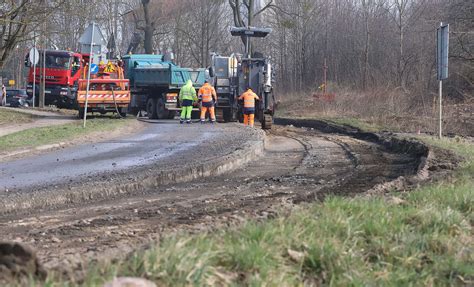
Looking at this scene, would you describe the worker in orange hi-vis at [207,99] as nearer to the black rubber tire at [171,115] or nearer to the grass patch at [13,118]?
the black rubber tire at [171,115]

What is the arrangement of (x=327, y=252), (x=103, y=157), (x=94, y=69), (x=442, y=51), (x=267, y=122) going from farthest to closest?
(x=94, y=69) < (x=267, y=122) < (x=442, y=51) < (x=103, y=157) < (x=327, y=252)

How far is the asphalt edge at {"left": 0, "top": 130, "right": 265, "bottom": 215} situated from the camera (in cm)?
920

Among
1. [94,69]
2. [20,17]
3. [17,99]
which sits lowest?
[17,99]

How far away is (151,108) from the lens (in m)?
32.0

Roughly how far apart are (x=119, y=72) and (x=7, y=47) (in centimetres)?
504

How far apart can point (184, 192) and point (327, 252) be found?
18.0 ft

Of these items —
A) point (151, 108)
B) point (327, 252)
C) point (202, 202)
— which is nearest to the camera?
point (327, 252)

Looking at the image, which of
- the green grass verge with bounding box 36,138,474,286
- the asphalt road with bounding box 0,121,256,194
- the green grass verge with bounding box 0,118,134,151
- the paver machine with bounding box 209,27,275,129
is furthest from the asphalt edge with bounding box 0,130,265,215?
the paver machine with bounding box 209,27,275,129

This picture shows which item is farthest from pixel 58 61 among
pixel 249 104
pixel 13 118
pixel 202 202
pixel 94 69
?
pixel 202 202

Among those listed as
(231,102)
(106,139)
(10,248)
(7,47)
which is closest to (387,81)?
(231,102)

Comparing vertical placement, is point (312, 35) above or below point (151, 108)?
above

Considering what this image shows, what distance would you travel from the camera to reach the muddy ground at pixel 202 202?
6664 mm

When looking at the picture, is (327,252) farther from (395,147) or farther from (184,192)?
(395,147)

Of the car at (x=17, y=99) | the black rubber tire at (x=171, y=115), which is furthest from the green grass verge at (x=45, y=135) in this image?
the car at (x=17, y=99)
